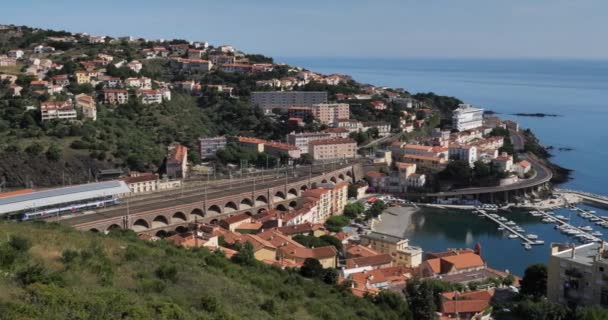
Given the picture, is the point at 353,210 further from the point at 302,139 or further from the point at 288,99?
the point at 288,99

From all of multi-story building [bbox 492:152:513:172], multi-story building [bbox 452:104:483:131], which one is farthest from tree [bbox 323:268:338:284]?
multi-story building [bbox 452:104:483:131]

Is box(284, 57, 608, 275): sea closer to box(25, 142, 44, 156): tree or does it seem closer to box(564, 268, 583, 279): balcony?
→ box(564, 268, 583, 279): balcony

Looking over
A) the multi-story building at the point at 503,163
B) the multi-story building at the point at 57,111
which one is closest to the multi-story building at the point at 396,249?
the multi-story building at the point at 503,163

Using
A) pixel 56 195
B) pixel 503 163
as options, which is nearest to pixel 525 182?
pixel 503 163

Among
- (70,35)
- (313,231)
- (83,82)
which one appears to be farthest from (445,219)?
(70,35)

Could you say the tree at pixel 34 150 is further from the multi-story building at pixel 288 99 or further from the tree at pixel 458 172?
the tree at pixel 458 172

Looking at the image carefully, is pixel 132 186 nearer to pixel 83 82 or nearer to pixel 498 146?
pixel 83 82
